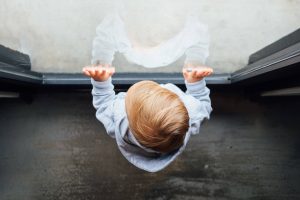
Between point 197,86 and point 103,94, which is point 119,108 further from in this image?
point 197,86

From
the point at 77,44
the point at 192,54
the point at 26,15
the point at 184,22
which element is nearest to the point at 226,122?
the point at 192,54

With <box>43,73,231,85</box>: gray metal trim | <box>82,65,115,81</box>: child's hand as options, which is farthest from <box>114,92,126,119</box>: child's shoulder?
<box>43,73,231,85</box>: gray metal trim

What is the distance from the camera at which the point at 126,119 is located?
145 centimetres

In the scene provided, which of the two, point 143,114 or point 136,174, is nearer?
point 143,114

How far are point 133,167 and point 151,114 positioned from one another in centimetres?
157

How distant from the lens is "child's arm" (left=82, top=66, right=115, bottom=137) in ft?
5.21

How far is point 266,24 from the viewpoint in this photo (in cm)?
260

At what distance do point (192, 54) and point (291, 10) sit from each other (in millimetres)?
761

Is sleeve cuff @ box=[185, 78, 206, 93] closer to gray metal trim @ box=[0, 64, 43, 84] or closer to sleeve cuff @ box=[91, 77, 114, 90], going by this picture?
sleeve cuff @ box=[91, 77, 114, 90]

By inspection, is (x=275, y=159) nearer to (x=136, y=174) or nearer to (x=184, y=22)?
(x=136, y=174)

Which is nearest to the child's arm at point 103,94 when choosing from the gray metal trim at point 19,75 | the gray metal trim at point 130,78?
the gray metal trim at point 19,75

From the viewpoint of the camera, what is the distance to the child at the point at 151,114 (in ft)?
4.24

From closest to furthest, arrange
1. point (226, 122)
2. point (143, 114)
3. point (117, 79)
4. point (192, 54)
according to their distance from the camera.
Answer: point (143, 114), point (117, 79), point (192, 54), point (226, 122)

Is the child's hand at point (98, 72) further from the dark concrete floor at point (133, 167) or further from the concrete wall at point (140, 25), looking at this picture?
the dark concrete floor at point (133, 167)
